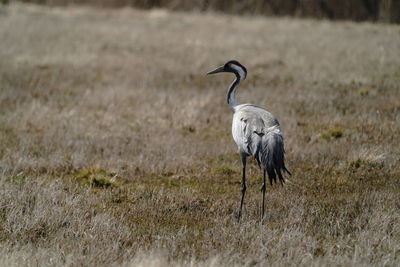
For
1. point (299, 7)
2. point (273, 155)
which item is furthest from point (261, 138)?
point (299, 7)

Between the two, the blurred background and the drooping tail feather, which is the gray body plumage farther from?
the blurred background

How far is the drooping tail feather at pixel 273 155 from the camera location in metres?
6.30

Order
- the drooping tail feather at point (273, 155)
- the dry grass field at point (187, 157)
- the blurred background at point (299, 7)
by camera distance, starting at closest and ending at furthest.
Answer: the dry grass field at point (187, 157)
the drooping tail feather at point (273, 155)
the blurred background at point (299, 7)

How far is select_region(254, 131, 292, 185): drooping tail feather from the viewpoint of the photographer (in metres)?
6.30

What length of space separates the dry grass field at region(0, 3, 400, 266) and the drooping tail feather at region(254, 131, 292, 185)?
2.03 feet

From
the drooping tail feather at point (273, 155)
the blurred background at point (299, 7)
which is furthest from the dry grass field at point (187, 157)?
the blurred background at point (299, 7)

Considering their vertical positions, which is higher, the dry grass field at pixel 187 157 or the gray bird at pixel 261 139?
the gray bird at pixel 261 139

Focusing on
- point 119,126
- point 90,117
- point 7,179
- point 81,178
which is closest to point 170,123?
point 119,126

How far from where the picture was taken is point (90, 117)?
1166 cm

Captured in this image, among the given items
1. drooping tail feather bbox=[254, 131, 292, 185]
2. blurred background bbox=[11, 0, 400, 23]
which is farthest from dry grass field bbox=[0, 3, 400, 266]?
blurred background bbox=[11, 0, 400, 23]

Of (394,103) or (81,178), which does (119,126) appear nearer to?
(81,178)

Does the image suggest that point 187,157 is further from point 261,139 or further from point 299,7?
point 299,7

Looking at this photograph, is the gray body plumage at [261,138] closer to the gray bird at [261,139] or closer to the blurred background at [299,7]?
the gray bird at [261,139]

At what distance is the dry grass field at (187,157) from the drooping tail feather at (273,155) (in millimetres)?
619
